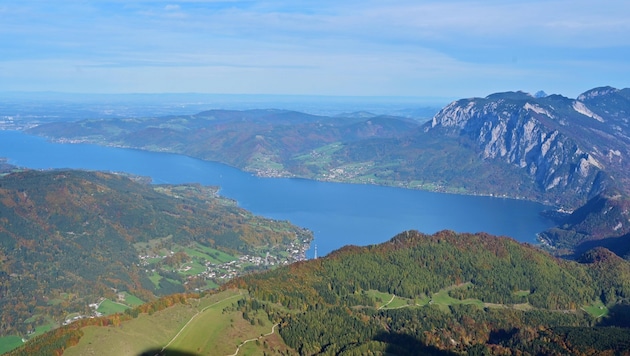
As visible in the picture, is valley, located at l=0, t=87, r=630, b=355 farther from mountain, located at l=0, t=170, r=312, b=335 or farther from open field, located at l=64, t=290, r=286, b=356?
mountain, located at l=0, t=170, r=312, b=335

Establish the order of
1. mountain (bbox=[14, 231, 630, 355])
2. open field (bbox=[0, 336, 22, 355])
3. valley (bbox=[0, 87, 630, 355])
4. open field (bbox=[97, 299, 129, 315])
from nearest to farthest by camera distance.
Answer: mountain (bbox=[14, 231, 630, 355])
valley (bbox=[0, 87, 630, 355])
open field (bbox=[0, 336, 22, 355])
open field (bbox=[97, 299, 129, 315])

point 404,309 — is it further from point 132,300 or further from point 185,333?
point 132,300

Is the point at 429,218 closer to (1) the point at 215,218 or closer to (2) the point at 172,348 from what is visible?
(1) the point at 215,218

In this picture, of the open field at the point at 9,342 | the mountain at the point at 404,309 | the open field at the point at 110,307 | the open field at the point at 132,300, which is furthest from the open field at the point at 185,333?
the open field at the point at 132,300

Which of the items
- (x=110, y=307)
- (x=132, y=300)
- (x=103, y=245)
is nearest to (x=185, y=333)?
(x=110, y=307)

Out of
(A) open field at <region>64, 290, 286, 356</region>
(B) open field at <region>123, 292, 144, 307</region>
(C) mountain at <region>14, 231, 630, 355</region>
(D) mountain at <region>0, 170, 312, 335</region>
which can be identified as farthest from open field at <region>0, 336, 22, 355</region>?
(A) open field at <region>64, 290, 286, 356</region>

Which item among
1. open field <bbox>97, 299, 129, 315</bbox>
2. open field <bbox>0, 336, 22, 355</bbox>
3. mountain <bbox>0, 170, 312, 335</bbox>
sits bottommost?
open field <bbox>0, 336, 22, 355</bbox>
